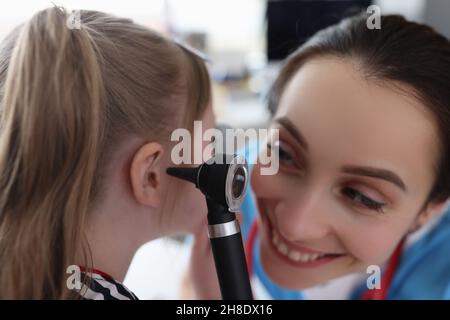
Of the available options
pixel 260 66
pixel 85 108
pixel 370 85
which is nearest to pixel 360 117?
pixel 370 85

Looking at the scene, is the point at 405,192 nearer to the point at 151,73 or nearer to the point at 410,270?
the point at 410,270

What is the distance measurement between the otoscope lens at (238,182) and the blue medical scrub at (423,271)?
41 cm

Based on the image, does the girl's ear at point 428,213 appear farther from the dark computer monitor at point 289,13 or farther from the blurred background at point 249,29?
the dark computer monitor at point 289,13

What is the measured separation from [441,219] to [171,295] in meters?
0.53

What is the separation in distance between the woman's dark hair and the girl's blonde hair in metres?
0.35

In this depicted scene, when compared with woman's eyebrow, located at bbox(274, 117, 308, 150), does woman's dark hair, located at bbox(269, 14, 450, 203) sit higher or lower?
higher

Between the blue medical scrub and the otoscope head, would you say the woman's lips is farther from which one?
the otoscope head

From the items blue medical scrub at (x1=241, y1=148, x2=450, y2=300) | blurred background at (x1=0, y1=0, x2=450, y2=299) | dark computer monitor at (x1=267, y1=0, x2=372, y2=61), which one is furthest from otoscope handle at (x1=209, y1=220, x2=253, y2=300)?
dark computer monitor at (x1=267, y1=0, x2=372, y2=61)

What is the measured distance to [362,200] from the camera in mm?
663

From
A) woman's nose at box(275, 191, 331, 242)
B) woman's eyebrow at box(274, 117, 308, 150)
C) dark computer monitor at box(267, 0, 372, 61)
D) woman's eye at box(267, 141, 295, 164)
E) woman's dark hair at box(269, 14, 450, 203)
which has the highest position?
dark computer monitor at box(267, 0, 372, 61)

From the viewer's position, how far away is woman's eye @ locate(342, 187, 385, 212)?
0.66 m

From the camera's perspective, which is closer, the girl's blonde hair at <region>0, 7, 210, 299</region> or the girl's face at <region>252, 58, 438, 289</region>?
the girl's blonde hair at <region>0, 7, 210, 299</region>

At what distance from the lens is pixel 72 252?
19.6 inches

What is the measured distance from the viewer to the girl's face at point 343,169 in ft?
2.03
